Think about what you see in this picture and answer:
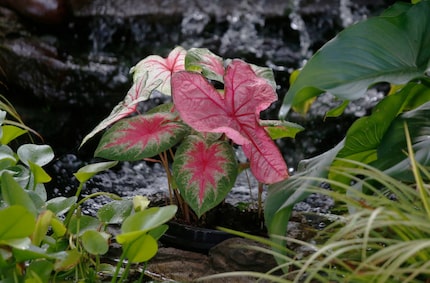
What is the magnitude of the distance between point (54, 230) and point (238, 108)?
1.77 ft

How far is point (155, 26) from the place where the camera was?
15.6 feet

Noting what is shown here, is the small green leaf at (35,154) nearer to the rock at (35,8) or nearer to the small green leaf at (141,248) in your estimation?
the small green leaf at (141,248)

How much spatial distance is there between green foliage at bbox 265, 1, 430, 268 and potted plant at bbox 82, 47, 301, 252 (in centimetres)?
13

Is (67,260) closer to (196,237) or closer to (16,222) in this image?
(16,222)

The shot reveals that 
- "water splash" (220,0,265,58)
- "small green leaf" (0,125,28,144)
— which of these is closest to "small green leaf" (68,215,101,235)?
"small green leaf" (0,125,28,144)

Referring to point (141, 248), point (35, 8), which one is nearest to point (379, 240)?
point (141, 248)

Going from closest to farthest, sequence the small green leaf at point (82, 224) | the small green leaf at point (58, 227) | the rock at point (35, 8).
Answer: the small green leaf at point (58, 227), the small green leaf at point (82, 224), the rock at point (35, 8)

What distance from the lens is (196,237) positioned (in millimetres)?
1932

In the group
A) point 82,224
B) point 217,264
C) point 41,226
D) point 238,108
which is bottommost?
point 217,264

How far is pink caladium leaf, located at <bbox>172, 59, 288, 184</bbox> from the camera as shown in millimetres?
1780

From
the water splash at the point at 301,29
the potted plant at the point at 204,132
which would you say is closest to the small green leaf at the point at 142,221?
the potted plant at the point at 204,132

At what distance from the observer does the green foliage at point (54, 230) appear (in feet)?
4.76

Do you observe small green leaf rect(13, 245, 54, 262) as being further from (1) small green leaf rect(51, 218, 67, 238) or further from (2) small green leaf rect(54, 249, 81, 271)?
Answer: (1) small green leaf rect(51, 218, 67, 238)

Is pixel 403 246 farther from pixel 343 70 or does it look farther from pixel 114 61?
pixel 114 61
